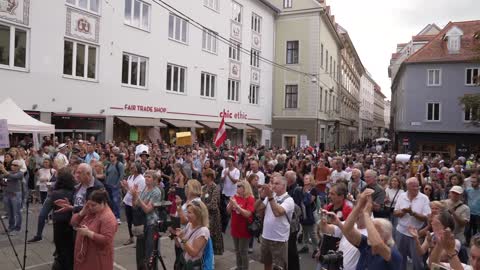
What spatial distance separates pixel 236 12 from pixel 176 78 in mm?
9185

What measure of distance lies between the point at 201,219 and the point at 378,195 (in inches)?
155

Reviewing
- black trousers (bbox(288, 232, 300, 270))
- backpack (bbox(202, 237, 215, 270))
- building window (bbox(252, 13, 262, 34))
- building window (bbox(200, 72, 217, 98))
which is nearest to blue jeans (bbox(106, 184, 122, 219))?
black trousers (bbox(288, 232, 300, 270))

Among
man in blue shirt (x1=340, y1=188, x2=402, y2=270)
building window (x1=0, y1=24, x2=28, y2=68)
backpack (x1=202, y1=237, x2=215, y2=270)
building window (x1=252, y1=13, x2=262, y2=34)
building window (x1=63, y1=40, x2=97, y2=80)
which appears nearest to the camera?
man in blue shirt (x1=340, y1=188, x2=402, y2=270)

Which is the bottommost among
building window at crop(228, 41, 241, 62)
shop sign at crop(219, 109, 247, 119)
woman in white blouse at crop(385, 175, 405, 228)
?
woman in white blouse at crop(385, 175, 405, 228)

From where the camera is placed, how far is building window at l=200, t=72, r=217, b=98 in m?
28.1

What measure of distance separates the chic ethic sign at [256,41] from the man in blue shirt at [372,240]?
31.4 meters

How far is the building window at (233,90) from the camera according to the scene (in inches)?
1233

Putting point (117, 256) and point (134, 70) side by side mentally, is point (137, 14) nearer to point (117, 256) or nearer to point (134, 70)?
point (134, 70)

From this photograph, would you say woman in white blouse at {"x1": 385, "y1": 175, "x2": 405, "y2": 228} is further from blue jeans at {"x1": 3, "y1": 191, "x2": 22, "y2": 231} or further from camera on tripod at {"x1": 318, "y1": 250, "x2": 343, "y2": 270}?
blue jeans at {"x1": 3, "y1": 191, "x2": 22, "y2": 231}

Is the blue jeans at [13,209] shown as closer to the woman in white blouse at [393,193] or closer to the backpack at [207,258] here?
the backpack at [207,258]

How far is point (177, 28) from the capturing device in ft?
83.5

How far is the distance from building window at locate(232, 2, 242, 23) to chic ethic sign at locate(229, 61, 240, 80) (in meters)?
3.34

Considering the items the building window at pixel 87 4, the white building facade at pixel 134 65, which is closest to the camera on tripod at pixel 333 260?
the white building facade at pixel 134 65

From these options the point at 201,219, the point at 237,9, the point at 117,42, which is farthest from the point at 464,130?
the point at 201,219
